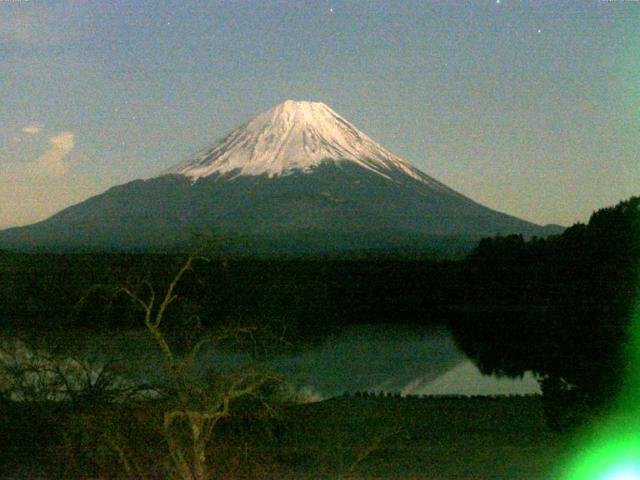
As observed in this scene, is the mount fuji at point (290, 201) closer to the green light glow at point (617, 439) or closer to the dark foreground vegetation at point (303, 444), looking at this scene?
the dark foreground vegetation at point (303, 444)

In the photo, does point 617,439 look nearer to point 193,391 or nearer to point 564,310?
point 193,391

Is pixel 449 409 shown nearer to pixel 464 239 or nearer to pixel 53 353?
pixel 53 353

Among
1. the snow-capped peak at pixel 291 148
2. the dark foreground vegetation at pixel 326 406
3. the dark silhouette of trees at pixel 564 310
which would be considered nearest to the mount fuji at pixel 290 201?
the snow-capped peak at pixel 291 148

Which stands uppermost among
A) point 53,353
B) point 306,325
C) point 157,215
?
point 157,215

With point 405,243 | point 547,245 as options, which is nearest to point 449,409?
point 547,245

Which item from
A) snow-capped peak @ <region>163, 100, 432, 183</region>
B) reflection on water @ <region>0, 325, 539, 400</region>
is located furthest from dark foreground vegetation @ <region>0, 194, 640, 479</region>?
snow-capped peak @ <region>163, 100, 432, 183</region>

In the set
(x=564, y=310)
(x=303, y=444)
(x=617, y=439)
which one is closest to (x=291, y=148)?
(x=564, y=310)
